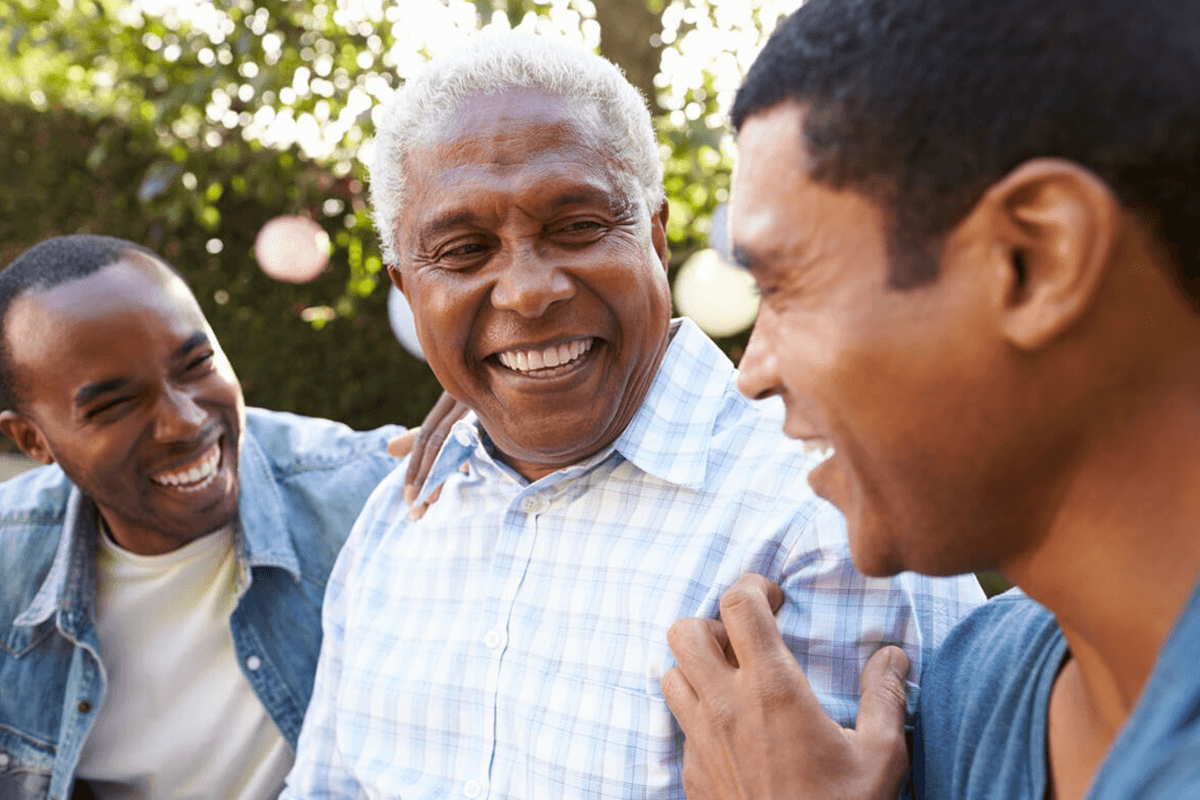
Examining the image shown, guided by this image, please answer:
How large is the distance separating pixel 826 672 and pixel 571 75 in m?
1.23

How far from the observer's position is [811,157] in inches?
39.6

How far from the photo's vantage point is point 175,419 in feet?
8.74

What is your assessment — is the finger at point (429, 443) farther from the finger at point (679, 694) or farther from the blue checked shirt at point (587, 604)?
the finger at point (679, 694)

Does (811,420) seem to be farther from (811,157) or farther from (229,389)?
(229,389)

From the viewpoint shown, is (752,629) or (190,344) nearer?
(752,629)

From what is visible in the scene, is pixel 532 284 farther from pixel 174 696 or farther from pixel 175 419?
pixel 174 696

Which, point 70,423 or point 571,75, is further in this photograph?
point 70,423

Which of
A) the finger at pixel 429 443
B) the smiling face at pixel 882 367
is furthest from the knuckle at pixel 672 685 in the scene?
the finger at pixel 429 443

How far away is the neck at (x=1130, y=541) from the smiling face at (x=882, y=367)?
0.05 meters

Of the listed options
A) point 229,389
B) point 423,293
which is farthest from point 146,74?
point 423,293

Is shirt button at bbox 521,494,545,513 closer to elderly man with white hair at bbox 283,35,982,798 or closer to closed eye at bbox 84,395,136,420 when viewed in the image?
elderly man with white hair at bbox 283,35,982,798

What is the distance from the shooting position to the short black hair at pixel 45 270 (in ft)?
8.84

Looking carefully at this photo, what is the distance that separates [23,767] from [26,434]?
101 cm

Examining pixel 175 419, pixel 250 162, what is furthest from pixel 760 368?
pixel 250 162
